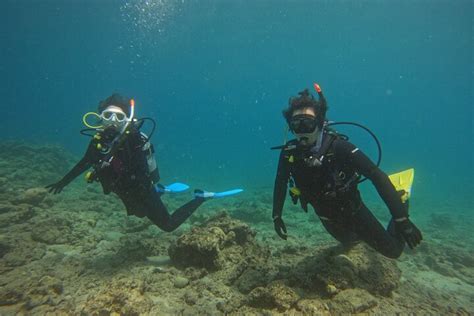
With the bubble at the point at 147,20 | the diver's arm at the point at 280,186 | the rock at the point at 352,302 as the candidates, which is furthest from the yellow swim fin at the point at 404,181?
the bubble at the point at 147,20

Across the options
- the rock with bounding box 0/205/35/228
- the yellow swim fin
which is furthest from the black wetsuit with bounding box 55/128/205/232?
the yellow swim fin

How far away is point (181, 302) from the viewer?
427cm

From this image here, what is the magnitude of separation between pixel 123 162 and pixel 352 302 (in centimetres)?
464

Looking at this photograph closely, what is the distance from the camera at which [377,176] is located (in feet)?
13.5

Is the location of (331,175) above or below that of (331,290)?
above

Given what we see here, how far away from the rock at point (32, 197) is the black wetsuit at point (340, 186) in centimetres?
773

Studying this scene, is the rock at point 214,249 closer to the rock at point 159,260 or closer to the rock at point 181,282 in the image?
the rock at point 159,260

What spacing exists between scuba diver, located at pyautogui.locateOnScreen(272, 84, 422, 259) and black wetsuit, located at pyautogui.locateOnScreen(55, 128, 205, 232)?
2.99 m

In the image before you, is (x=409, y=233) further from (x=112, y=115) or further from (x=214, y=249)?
(x=112, y=115)

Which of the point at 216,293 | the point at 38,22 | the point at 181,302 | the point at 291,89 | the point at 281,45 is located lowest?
the point at 181,302

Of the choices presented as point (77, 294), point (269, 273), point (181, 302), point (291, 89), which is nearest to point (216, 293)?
point (181, 302)

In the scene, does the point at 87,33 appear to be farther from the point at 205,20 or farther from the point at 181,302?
the point at 181,302

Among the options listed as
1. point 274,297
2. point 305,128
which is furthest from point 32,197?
point 305,128

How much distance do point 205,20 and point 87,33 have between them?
32847 mm
